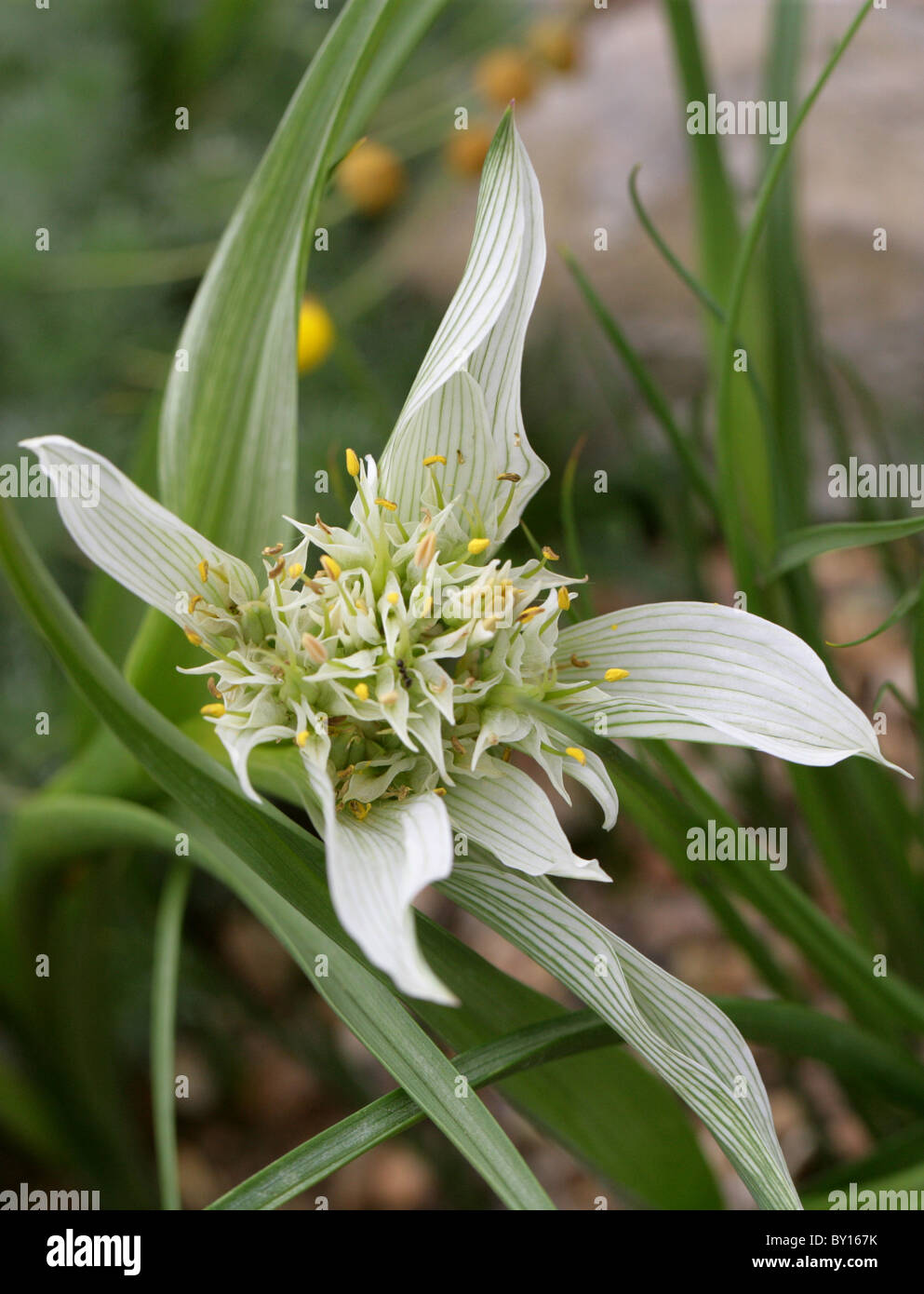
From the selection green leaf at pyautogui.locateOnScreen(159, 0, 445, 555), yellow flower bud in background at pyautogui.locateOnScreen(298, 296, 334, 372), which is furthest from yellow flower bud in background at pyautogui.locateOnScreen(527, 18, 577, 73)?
green leaf at pyautogui.locateOnScreen(159, 0, 445, 555)

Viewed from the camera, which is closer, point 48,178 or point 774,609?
point 774,609

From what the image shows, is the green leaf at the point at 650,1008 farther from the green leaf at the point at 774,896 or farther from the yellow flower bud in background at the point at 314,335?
the yellow flower bud in background at the point at 314,335

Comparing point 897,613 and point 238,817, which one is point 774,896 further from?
point 238,817

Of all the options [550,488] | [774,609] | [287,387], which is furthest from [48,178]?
[774,609]

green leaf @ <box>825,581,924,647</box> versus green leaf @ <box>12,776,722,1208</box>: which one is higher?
green leaf @ <box>825,581,924,647</box>

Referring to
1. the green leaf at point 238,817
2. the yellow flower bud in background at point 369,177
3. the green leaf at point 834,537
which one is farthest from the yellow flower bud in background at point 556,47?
the green leaf at point 238,817

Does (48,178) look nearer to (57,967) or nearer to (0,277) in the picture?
(0,277)

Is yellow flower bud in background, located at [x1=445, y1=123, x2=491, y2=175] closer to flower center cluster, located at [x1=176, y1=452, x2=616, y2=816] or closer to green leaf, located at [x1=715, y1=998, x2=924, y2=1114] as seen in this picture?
flower center cluster, located at [x1=176, y1=452, x2=616, y2=816]
